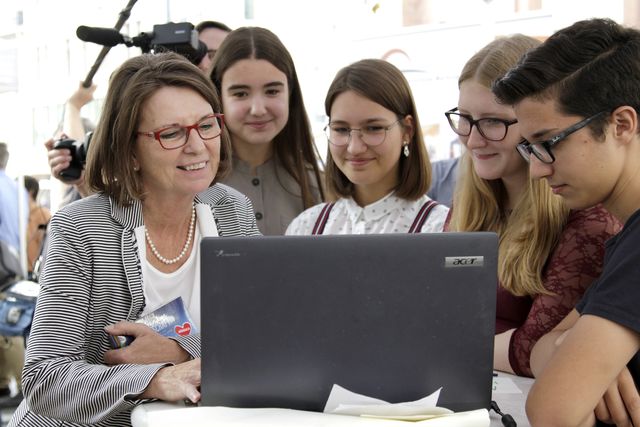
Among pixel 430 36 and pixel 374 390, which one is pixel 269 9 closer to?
pixel 430 36

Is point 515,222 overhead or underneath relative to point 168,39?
underneath

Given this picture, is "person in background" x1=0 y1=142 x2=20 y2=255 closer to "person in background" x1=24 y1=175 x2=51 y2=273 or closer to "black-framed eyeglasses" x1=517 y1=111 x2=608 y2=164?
"person in background" x1=24 y1=175 x2=51 y2=273

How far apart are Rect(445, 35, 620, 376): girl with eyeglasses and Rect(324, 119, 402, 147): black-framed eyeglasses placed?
312mm

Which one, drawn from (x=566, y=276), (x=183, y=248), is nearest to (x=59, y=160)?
(x=183, y=248)

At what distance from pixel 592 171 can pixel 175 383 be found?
0.76 m

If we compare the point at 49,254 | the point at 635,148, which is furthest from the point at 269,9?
the point at 635,148

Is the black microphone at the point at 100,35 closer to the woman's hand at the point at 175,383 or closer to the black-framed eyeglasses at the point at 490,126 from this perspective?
the black-framed eyeglasses at the point at 490,126

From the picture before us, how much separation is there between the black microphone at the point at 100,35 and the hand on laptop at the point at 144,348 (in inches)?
42.3

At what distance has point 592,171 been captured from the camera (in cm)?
126

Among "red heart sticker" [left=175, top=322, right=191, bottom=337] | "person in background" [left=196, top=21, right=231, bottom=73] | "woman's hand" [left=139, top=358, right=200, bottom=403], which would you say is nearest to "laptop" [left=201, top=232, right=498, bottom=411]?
"woman's hand" [left=139, top=358, right=200, bottom=403]

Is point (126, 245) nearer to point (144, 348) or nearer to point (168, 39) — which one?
point (144, 348)

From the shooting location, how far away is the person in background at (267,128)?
2479mm

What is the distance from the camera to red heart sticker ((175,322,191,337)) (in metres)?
1.54

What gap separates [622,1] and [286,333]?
313 centimetres
